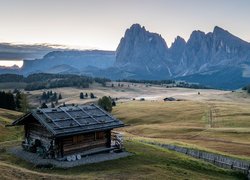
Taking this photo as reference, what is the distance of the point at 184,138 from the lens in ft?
266

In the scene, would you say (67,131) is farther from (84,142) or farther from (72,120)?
(84,142)

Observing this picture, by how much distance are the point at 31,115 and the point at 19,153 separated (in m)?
4.73

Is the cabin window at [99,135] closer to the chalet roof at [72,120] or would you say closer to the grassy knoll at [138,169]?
the chalet roof at [72,120]

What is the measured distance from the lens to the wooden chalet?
41.3 meters

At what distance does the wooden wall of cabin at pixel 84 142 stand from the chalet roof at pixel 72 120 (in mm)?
1290

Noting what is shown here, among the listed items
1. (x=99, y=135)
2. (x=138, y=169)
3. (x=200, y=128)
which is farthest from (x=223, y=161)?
(x=200, y=128)

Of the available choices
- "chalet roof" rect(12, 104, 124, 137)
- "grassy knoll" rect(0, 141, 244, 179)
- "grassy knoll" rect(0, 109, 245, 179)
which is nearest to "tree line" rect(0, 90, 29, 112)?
"grassy knoll" rect(0, 109, 245, 179)

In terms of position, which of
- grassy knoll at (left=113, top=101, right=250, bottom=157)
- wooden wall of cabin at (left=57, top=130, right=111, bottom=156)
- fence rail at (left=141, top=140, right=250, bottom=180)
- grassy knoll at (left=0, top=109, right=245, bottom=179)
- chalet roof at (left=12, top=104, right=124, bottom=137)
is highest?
chalet roof at (left=12, top=104, right=124, bottom=137)

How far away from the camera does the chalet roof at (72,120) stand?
135 feet

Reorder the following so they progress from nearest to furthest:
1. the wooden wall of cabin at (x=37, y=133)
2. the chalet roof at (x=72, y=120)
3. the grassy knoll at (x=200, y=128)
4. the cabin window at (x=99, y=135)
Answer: the chalet roof at (x=72, y=120), the wooden wall of cabin at (x=37, y=133), the cabin window at (x=99, y=135), the grassy knoll at (x=200, y=128)

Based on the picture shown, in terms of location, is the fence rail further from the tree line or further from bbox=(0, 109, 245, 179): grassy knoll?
the tree line

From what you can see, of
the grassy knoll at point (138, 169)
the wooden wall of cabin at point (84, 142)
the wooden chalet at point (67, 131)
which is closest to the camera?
the grassy knoll at point (138, 169)

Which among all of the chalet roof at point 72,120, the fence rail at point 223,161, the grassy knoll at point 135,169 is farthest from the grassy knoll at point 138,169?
the chalet roof at point 72,120

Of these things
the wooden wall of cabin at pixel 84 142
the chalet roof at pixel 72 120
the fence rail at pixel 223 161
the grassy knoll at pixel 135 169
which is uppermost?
the chalet roof at pixel 72 120
